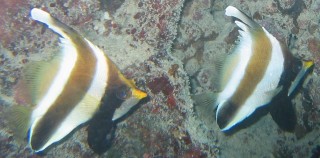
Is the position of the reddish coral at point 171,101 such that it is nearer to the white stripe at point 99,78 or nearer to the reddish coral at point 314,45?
the white stripe at point 99,78

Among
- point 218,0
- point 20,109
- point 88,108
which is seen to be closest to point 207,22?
point 218,0

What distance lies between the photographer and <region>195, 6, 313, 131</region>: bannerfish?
2.55 meters

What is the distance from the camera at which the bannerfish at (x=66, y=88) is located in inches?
83.7

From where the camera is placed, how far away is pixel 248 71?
2.54 m

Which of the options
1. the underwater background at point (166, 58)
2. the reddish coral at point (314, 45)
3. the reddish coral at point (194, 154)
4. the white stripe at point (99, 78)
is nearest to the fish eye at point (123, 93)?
the white stripe at point (99, 78)

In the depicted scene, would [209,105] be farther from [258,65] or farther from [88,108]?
[88,108]

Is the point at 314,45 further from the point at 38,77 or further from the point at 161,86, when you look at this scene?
the point at 38,77

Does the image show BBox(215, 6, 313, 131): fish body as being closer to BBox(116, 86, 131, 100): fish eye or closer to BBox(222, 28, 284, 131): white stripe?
BBox(222, 28, 284, 131): white stripe

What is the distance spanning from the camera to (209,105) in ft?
8.82

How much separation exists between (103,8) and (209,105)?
174cm

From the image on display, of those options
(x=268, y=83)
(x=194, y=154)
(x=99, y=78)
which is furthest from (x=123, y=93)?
(x=268, y=83)

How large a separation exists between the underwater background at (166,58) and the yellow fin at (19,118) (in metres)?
0.64

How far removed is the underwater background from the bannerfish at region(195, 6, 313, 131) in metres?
0.43

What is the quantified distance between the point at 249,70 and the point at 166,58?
0.88 metres
